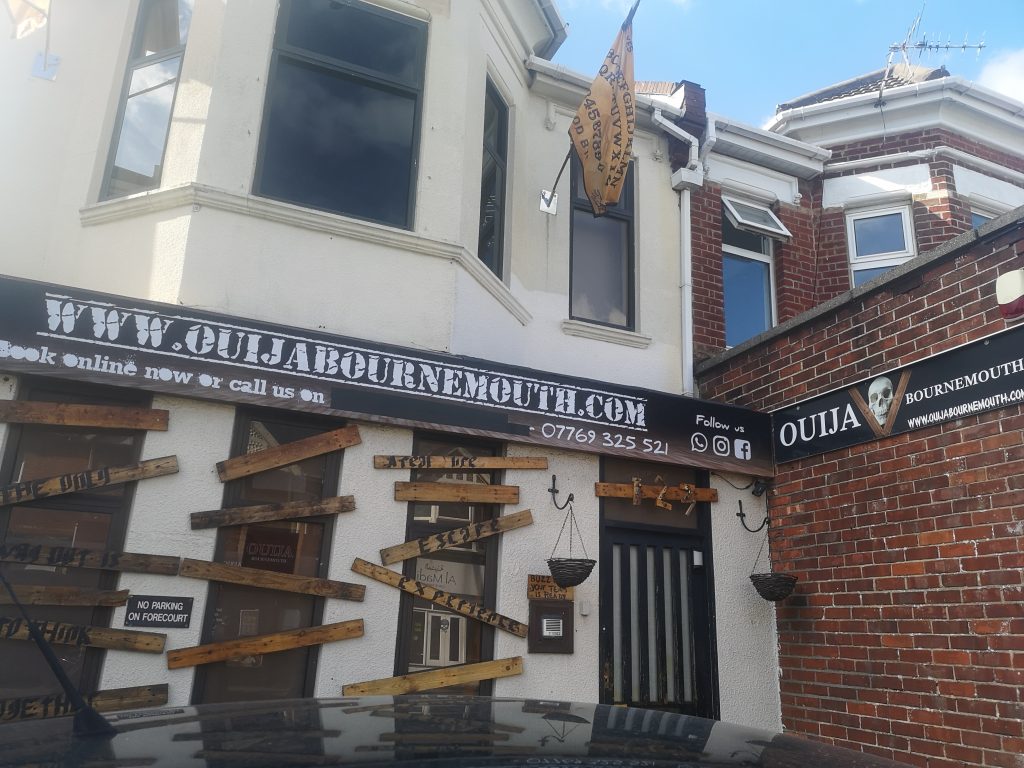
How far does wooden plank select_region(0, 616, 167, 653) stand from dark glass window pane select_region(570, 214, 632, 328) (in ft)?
15.4

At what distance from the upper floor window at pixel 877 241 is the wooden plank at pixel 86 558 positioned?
7.59m

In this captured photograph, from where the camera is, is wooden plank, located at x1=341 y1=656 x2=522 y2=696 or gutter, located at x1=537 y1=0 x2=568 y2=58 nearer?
wooden plank, located at x1=341 y1=656 x2=522 y2=696

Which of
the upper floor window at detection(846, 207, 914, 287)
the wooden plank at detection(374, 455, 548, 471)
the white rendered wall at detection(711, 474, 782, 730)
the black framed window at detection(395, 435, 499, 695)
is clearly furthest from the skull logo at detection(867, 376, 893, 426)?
the upper floor window at detection(846, 207, 914, 287)

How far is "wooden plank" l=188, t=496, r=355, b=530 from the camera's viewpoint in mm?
5262

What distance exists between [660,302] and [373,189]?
3.18 meters

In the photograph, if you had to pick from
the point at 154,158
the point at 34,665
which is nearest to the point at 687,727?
the point at 34,665

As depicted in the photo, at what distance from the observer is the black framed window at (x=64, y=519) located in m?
4.83

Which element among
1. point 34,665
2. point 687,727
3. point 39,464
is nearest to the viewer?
point 687,727

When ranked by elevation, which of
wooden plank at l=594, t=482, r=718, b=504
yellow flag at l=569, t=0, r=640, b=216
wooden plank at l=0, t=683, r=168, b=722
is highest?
yellow flag at l=569, t=0, r=640, b=216

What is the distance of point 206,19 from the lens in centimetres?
647

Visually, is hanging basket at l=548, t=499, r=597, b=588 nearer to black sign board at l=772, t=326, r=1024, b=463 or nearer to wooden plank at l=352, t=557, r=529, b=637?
wooden plank at l=352, t=557, r=529, b=637

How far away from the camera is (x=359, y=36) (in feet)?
22.5

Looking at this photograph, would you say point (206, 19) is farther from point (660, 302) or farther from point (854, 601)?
point (854, 601)

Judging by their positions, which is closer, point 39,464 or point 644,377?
point 39,464
